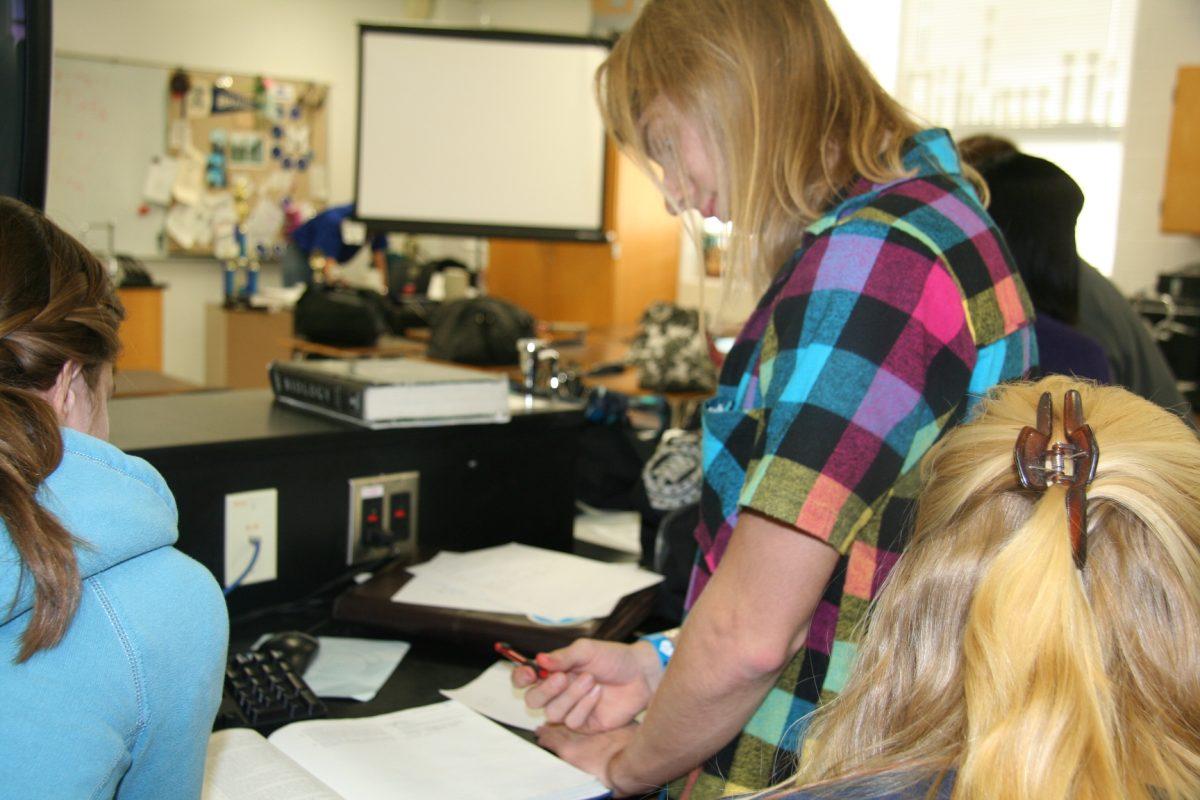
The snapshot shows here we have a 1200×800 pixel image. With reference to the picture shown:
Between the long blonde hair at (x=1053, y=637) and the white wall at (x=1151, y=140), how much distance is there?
4793 millimetres

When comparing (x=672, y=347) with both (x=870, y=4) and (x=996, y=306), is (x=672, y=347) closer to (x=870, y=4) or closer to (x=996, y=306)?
(x=996, y=306)

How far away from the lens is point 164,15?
21.1 ft

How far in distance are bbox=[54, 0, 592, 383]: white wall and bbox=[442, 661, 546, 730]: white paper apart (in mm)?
5358

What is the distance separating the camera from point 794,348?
0.95 m

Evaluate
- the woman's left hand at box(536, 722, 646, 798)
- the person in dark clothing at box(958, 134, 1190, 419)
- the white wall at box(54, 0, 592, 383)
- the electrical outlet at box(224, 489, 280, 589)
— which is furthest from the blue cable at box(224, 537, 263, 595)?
the white wall at box(54, 0, 592, 383)

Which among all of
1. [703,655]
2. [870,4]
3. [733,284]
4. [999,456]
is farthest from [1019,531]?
[870,4]

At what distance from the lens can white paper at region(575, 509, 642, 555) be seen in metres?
1.91

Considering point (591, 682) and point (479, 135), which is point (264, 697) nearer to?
point (591, 682)

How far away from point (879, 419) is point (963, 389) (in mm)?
109

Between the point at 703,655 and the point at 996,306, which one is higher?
the point at 996,306

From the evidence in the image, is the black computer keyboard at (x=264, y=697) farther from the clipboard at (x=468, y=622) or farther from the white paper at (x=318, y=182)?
the white paper at (x=318, y=182)

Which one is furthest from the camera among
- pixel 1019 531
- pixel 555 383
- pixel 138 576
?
pixel 555 383

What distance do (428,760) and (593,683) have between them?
21 centimetres

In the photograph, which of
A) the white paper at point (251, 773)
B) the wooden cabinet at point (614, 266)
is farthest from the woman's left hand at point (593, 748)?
the wooden cabinet at point (614, 266)
